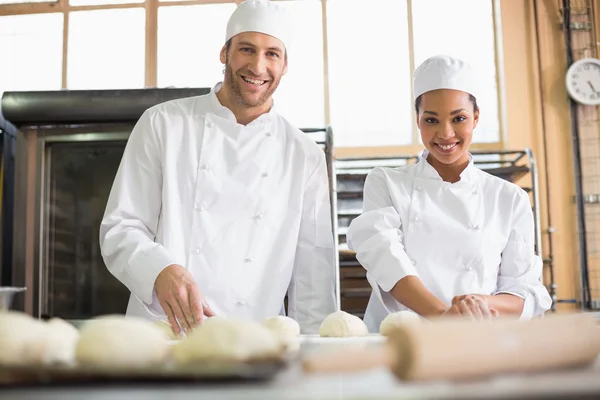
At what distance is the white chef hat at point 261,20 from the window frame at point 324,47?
350 cm

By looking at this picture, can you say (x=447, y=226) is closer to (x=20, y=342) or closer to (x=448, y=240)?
(x=448, y=240)

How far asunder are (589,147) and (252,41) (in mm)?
4206

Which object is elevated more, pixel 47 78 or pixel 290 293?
pixel 47 78

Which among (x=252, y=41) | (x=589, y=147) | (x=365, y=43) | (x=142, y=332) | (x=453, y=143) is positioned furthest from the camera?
(x=365, y=43)

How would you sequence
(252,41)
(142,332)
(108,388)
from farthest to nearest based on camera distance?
(252,41), (142,332), (108,388)

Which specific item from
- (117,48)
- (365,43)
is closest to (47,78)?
(117,48)

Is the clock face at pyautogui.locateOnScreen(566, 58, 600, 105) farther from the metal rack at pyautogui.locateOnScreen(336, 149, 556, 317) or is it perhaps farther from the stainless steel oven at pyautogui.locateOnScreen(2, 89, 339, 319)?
the stainless steel oven at pyautogui.locateOnScreen(2, 89, 339, 319)

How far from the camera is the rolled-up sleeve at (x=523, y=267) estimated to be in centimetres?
147

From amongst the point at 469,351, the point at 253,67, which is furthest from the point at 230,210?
the point at 469,351

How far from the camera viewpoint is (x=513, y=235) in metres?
1.59

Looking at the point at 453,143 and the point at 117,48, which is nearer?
the point at 453,143

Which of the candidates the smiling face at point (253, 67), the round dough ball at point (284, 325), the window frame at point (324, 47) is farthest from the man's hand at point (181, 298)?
the window frame at point (324, 47)

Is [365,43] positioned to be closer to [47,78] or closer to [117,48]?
[117,48]

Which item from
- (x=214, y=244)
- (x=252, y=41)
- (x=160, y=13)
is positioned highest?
(x=160, y=13)
